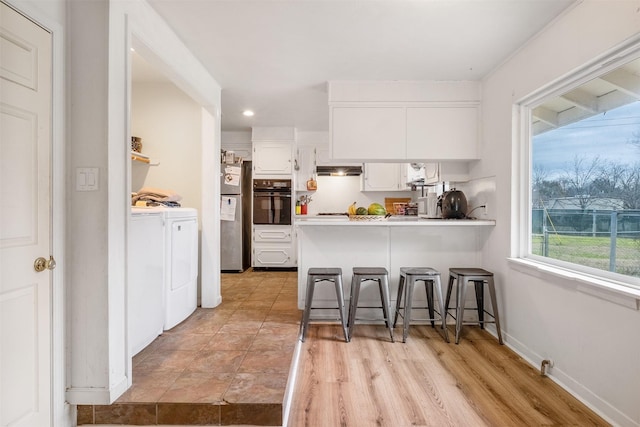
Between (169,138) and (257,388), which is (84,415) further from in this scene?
(169,138)

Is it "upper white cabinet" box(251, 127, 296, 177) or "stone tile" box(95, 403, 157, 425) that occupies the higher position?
"upper white cabinet" box(251, 127, 296, 177)

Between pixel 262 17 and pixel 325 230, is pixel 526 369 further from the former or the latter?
pixel 262 17

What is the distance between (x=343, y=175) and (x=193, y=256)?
3260 millimetres

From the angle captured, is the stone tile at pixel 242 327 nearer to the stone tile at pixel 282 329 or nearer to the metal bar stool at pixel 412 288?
the stone tile at pixel 282 329

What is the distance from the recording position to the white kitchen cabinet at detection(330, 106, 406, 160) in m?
3.27

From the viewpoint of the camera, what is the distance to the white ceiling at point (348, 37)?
2.04 m

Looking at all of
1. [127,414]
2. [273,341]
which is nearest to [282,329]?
[273,341]

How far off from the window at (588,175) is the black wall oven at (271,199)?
3487 mm

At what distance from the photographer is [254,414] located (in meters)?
1.69

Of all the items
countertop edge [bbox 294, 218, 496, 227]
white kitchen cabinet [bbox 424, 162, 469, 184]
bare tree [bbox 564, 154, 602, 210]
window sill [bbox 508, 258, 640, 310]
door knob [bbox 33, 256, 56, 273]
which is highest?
white kitchen cabinet [bbox 424, 162, 469, 184]

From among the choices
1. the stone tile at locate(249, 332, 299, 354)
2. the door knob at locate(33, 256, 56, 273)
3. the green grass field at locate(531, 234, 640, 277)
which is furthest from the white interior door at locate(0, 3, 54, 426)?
the green grass field at locate(531, 234, 640, 277)

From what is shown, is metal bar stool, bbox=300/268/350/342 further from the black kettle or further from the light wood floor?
the black kettle

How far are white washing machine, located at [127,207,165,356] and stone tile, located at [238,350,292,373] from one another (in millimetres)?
729

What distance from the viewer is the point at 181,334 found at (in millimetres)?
2598
